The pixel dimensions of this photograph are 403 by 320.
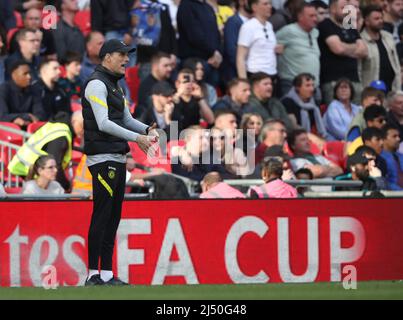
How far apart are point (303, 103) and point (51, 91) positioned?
13.8ft

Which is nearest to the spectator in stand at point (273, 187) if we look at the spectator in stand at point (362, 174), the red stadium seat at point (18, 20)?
the spectator in stand at point (362, 174)

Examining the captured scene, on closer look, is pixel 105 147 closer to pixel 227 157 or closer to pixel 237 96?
pixel 227 157

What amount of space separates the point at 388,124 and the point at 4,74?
5491 mm

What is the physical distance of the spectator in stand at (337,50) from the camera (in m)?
20.6

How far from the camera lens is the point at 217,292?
37.1 feet

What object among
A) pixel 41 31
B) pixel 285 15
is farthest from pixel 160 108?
pixel 285 15

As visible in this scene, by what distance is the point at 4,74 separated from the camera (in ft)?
58.2

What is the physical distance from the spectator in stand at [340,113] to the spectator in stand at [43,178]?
6272 mm

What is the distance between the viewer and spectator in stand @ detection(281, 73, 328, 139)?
19609 millimetres

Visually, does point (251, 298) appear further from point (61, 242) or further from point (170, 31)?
point (170, 31)

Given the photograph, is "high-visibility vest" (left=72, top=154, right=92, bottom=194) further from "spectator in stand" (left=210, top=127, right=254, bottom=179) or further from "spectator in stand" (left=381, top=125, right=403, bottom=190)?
"spectator in stand" (left=381, top=125, right=403, bottom=190)
